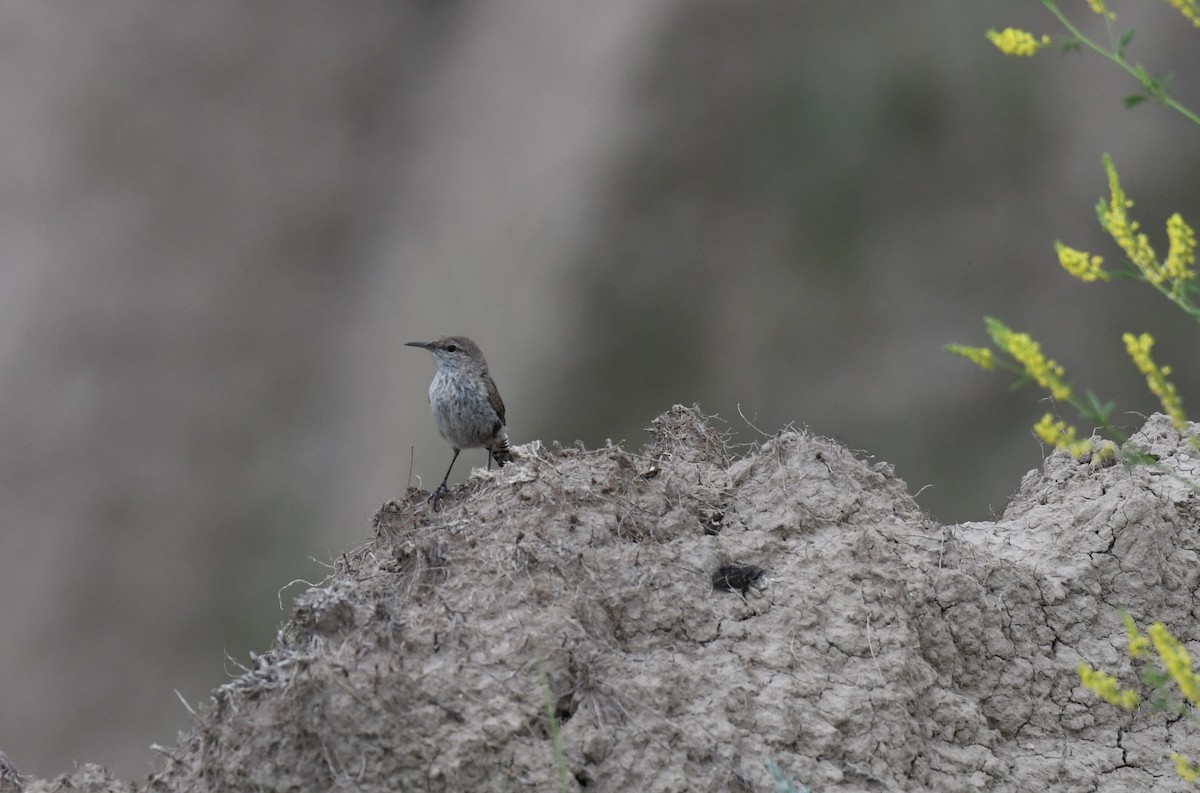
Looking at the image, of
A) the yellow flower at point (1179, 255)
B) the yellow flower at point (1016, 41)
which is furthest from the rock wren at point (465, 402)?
the yellow flower at point (1179, 255)

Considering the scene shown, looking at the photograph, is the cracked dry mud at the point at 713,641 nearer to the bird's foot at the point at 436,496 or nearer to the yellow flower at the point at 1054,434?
the bird's foot at the point at 436,496

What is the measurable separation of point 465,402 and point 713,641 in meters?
2.69

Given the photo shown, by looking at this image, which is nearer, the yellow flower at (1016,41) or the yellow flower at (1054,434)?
the yellow flower at (1054,434)

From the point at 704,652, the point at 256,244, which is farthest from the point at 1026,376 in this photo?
the point at 256,244

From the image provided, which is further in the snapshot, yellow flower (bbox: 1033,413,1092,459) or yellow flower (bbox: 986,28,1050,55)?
yellow flower (bbox: 986,28,1050,55)

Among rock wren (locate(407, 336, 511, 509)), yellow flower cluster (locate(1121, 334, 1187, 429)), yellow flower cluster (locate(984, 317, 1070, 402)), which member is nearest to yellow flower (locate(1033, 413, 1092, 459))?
yellow flower cluster (locate(984, 317, 1070, 402))

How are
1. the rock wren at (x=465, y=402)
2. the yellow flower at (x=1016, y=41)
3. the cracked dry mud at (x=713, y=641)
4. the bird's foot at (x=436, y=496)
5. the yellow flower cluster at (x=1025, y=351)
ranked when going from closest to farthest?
the yellow flower cluster at (x=1025, y=351) → the yellow flower at (x=1016, y=41) → the cracked dry mud at (x=713, y=641) → the bird's foot at (x=436, y=496) → the rock wren at (x=465, y=402)

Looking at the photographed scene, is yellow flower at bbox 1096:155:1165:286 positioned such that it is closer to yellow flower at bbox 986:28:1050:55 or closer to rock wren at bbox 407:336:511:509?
yellow flower at bbox 986:28:1050:55

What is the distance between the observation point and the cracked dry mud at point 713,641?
3.23 m

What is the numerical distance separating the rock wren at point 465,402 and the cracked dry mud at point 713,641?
1.69 metres

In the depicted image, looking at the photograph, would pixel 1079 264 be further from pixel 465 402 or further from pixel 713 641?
pixel 465 402

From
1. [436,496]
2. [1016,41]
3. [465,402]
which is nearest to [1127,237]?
[1016,41]

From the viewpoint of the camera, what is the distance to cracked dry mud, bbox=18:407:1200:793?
3.23 meters

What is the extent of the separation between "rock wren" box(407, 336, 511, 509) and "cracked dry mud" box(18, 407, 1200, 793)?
5.53ft
